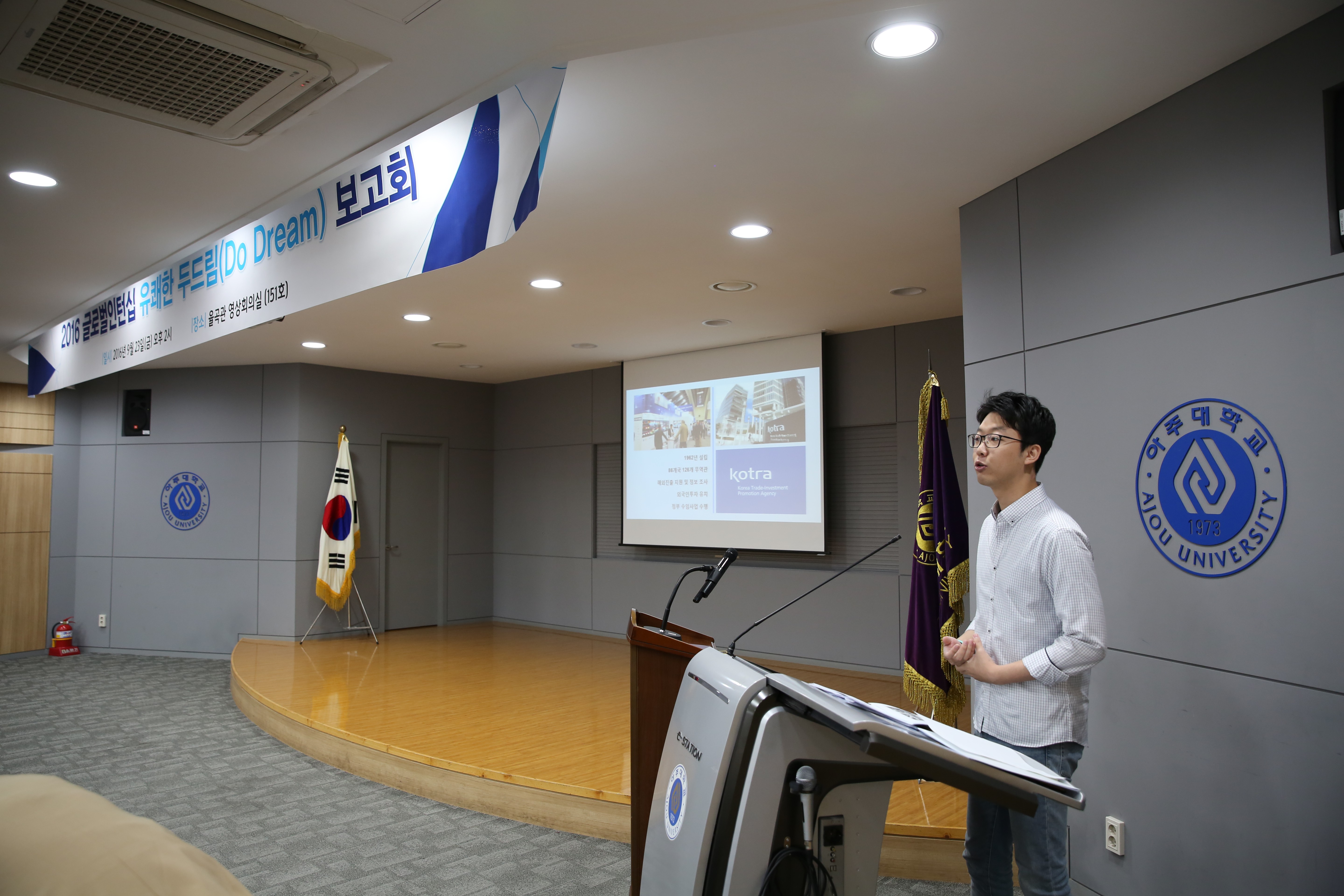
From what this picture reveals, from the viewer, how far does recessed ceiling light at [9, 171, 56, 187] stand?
3250 mm

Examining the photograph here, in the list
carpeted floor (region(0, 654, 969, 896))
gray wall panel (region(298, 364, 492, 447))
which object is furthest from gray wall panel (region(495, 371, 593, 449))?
carpeted floor (region(0, 654, 969, 896))

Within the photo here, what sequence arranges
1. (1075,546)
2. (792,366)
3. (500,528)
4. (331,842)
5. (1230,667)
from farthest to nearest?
(500,528) → (792,366) → (331,842) → (1230,667) → (1075,546)

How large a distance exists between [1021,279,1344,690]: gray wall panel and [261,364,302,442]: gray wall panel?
6.86 metres

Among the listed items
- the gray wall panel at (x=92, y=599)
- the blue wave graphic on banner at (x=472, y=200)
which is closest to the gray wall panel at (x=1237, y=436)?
the blue wave graphic on banner at (x=472, y=200)

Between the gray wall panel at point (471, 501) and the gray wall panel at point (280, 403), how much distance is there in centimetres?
165

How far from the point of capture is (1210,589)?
248cm

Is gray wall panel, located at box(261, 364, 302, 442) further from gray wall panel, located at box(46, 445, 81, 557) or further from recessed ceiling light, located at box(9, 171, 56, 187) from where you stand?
recessed ceiling light, located at box(9, 171, 56, 187)

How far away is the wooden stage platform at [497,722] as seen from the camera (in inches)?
141

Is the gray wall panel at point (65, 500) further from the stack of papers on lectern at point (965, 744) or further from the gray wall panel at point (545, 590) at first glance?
the stack of papers on lectern at point (965, 744)

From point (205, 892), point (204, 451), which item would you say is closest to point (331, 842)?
point (205, 892)

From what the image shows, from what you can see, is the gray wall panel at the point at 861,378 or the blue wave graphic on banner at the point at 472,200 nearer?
the blue wave graphic on banner at the point at 472,200

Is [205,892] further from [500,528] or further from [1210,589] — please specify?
[500,528]

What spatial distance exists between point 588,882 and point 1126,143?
11.0 feet

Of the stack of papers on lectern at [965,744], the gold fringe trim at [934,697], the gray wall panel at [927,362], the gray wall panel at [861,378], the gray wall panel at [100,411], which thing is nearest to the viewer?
the stack of papers on lectern at [965,744]
